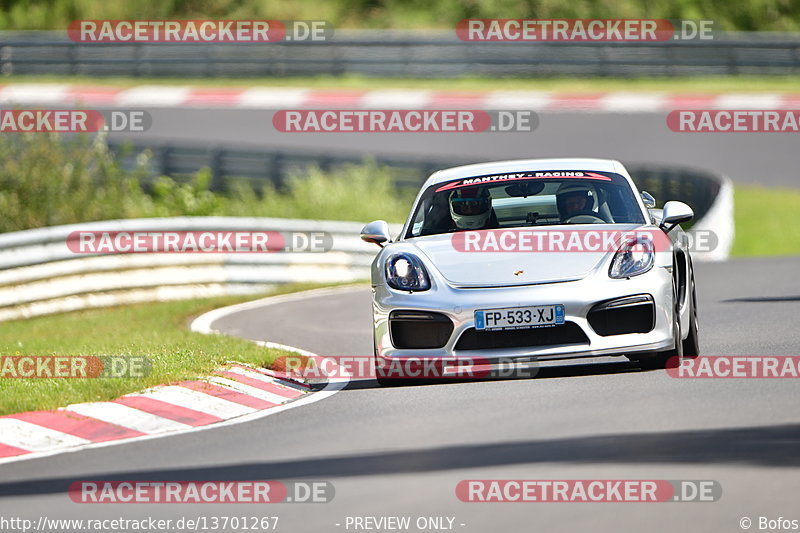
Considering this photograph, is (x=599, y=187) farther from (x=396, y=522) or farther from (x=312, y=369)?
(x=396, y=522)

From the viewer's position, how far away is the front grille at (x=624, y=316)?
8.64 m

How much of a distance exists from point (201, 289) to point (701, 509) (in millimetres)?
13087

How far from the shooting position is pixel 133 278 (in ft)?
58.1

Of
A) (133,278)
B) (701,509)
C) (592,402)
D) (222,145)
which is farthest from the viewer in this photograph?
(222,145)

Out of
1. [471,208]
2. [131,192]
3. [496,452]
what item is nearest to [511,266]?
[471,208]

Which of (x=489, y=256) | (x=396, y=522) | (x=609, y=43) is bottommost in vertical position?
(x=396, y=522)

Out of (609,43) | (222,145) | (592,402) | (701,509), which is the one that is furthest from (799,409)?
(609,43)

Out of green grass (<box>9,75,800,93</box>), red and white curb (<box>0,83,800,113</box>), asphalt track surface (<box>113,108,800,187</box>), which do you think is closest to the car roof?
asphalt track surface (<box>113,108,800,187</box>)

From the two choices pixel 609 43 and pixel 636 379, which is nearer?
pixel 636 379

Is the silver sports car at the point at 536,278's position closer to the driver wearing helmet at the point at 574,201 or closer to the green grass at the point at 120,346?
the driver wearing helmet at the point at 574,201

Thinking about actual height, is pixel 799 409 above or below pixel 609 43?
below

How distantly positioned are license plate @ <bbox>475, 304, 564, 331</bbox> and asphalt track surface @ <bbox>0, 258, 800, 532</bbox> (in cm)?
40

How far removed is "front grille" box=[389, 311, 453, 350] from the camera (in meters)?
8.77

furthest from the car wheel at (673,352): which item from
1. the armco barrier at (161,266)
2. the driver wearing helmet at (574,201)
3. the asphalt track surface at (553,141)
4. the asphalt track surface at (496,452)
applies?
the asphalt track surface at (553,141)
